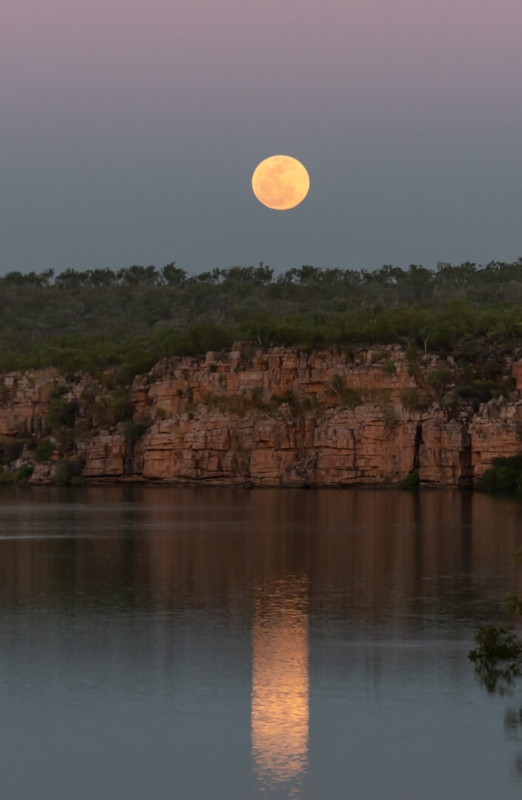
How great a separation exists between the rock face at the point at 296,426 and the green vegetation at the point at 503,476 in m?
1.10

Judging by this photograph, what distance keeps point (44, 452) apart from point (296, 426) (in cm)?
1898

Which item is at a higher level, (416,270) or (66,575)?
(416,270)

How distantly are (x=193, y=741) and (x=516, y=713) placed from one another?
510 centimetres

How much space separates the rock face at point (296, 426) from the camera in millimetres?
80750

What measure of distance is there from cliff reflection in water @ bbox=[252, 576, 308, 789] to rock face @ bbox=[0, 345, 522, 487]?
5031 centimetres

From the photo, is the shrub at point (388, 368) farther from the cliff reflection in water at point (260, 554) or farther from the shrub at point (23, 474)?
the shrub at point (23, 474)

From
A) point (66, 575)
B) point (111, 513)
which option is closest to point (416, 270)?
point (111, 513)

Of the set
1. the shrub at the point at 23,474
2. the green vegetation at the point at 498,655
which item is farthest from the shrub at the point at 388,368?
the green vegetation at the point at 498,655

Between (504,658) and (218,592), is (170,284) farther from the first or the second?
(504,658)

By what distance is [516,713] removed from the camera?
18.9 metres

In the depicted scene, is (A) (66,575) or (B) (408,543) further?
(B) (408,543)

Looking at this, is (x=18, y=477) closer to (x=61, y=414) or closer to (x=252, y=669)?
(x=61, y=414)

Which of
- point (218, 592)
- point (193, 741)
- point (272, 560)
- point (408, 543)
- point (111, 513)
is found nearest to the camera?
point (193, 741)

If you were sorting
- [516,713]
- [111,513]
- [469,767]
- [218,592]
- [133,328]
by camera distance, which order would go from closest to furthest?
[469,767] < [516,713] < [218,592] < [111,513] < [133,328]
